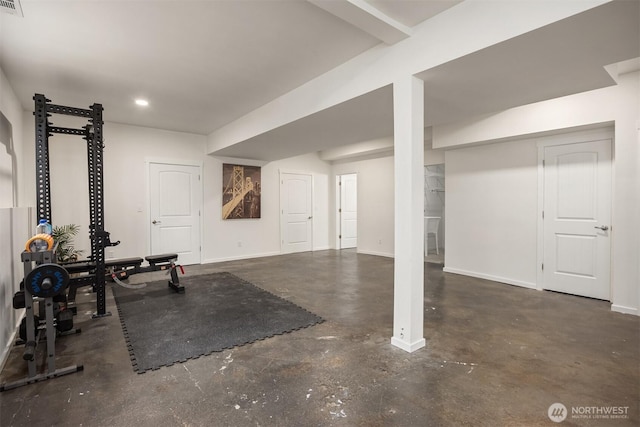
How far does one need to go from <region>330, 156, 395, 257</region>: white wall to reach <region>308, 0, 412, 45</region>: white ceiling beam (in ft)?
Answer: 15.3

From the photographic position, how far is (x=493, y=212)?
192 inches

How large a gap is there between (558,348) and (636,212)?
2043 millimetres

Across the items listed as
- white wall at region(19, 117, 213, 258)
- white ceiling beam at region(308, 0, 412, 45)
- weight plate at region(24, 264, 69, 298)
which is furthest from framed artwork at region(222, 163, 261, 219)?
white ceiling beam at region(308, 0, 412, 45)

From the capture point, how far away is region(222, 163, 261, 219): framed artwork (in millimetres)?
6715

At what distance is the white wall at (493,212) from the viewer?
4.50 m

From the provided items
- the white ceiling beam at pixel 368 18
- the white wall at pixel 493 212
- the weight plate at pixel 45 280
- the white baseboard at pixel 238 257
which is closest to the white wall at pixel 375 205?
the white wall at pixel 493 212

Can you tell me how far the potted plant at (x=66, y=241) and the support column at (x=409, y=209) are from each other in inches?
186

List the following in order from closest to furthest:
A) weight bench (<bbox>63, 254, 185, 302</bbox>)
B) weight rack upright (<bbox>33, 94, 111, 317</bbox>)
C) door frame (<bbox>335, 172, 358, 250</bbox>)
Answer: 1. weight rack upright (<bbox>33, 94, 111, 317</bbox>)
2. weight bench (<bbox>63, 254, 185, 302</bbox>)
3. door frame (<bbox>335, 172, 358, 250</bbox>)

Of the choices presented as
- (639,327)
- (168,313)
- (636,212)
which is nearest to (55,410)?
(168,313)

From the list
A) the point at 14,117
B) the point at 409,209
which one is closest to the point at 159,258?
the point at 14,117

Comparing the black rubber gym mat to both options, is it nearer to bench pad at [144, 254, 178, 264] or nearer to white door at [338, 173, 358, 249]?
bench pad at [144, 254, 178, 264]

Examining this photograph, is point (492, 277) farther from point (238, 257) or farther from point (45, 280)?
point (45, 280)

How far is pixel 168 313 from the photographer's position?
3473 millimetres

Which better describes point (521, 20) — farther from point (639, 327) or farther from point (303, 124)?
point (639, 327)
